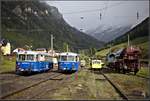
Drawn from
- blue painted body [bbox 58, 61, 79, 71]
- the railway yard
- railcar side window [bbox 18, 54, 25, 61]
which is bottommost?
the railway yard

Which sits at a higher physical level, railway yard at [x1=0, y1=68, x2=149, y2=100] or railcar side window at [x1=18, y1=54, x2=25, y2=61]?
railcar side window at [x1=18, y1=54, x2=25, y2=61]

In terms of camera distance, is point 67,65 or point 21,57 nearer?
point 21,57

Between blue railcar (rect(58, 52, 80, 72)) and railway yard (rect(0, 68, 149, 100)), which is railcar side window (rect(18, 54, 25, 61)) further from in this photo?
railway yard (rect(0, 68, 149, 100))

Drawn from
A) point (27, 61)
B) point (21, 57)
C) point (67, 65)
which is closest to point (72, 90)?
point (27, 61)

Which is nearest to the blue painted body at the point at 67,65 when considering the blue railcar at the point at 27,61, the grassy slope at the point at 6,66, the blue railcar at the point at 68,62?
the blue railcar at the point at 68,62

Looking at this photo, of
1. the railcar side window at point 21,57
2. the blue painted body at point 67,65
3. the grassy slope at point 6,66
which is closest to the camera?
the railcar side window at point 21,57

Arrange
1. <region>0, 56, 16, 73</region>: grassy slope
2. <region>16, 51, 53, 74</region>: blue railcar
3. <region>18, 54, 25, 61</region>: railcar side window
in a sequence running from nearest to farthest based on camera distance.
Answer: <region>16, 51, 53, 74</region>: blue railcar, <region>18, 54, 25, 61</region>: railcar side window, <region>0, 56, 16, 73</region>: grassy slope

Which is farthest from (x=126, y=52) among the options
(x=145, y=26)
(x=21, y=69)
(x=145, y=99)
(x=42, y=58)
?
(x=145, y=26)

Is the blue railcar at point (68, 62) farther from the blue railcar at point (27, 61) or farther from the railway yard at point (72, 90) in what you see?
the railway yard at point (72, 90)

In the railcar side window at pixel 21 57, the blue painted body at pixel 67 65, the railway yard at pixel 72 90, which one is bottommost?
the railway yard at pixel 72 90

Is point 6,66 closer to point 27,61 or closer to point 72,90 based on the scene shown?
point 27,61

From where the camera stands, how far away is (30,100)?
14.8 metres

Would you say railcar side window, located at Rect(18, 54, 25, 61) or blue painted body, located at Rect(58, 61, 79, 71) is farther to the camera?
blue painted body, located at Rect(58, 61, 79, 71)

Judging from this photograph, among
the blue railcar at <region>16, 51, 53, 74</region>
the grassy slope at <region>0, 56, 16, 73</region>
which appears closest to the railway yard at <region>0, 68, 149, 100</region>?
the blue railcar at <region>16, 51, 53, 74</region>
